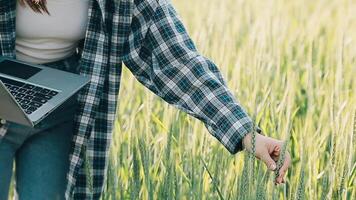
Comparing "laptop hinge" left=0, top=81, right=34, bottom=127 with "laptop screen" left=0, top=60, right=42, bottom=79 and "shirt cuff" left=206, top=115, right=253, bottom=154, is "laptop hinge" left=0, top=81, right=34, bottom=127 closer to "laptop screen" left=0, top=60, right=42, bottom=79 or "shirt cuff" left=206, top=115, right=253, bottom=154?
"laptop screen" left=0, top=60, right=42, bottom=79

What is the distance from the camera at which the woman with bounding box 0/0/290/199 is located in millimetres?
1672

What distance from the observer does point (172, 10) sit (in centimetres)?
178

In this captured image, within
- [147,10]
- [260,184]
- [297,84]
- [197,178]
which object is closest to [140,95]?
[297,84]

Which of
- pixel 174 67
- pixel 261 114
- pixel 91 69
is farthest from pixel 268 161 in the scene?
pixel 261 114

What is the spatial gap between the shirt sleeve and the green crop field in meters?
0.06

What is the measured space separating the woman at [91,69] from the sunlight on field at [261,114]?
79 millimetres

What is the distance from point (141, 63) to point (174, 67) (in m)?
0.06

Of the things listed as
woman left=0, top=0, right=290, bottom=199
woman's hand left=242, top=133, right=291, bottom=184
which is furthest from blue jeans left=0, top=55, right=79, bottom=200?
woman's hand left=242, top=133, right=291, bottom=184

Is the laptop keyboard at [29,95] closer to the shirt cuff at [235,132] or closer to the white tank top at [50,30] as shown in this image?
the white tank top at [50,30]

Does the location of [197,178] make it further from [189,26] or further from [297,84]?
[189,26]

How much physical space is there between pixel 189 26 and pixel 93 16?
6.59 ft

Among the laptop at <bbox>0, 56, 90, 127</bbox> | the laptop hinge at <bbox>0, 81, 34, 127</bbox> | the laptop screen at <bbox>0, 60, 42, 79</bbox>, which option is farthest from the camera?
the laptop screen at <bbox>0, 60, 42, 79</bbox>

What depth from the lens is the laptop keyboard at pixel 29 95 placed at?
1543 mm

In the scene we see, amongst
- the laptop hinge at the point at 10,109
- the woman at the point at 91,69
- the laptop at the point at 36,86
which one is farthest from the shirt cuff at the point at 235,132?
the laptop hinge at the point at 10,109
